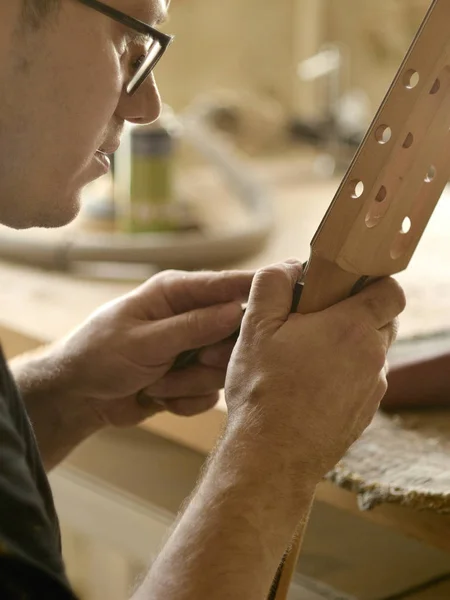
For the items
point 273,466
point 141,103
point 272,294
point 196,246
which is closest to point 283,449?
point 273,466

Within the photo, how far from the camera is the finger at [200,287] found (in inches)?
31.9

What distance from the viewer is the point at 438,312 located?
1.16 meters

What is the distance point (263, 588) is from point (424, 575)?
0.37m

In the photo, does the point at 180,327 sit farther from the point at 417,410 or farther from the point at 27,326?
the point at 27,326

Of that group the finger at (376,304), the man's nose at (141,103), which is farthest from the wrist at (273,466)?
the man's nose at (141,103)

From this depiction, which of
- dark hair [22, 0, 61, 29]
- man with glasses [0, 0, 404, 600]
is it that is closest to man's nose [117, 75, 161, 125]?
man with glasses [0, 0, 404, 600]

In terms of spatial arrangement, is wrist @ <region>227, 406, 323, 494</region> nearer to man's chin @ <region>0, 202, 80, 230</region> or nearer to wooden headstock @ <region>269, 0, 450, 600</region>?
wooden headstock @ <region>269, 0, 450, 600</region>

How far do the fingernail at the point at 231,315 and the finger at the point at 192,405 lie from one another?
0.12 metres

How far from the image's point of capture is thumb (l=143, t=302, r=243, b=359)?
0.79 meters

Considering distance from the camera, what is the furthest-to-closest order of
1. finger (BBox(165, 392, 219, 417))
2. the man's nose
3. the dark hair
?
finger (BBox(165, 392, 219, 417)) → the man's nose → the dark hair

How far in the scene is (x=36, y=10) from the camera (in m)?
0.64

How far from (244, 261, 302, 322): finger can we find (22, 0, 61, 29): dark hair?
0.84ft

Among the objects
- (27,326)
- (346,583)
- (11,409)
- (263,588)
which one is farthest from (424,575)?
(27,326)

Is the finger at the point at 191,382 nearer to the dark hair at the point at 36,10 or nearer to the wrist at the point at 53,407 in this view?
the wrist at the point at 53,407
